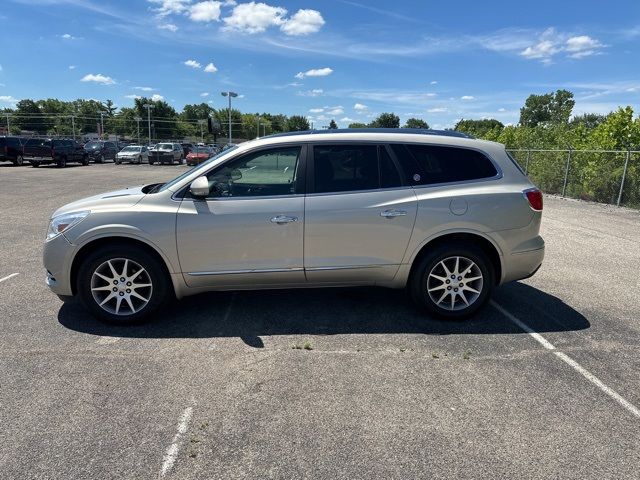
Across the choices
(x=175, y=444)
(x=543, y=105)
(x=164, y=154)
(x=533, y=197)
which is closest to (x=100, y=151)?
(x=164, y=154)

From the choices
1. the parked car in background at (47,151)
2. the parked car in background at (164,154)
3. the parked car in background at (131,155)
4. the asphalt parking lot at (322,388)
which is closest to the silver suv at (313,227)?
the asphalt parking lot at (322,388)

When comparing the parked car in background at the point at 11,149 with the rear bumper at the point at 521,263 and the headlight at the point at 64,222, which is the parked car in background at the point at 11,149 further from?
the rear bumper at the point at 521,263

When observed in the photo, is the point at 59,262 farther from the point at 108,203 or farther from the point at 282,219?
the point at 282,219

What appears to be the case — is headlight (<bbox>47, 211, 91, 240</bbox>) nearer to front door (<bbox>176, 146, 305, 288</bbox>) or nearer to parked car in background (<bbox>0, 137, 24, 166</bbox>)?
front door (<bbox>176, 146, 305, 288</bbox>)

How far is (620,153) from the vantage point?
46.6 ft

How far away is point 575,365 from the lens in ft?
12.2

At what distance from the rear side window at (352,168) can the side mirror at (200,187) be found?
1.01 m

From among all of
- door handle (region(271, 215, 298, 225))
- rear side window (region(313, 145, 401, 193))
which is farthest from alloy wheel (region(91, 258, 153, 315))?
rear side window (region(313, 145, 401, 193))

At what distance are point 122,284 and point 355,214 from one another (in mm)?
2301

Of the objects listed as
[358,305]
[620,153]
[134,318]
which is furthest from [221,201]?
A: [620,153]

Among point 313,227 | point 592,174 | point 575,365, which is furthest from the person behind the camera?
point 592,174

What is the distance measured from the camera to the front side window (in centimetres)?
434

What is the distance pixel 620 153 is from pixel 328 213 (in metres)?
13.8

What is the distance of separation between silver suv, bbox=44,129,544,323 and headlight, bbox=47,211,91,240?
1 centimetres
